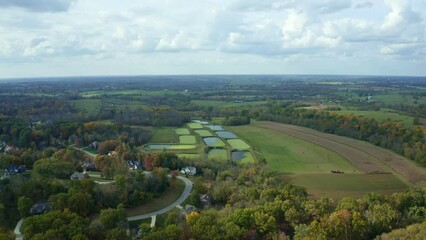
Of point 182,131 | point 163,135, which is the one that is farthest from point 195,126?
point 163,135

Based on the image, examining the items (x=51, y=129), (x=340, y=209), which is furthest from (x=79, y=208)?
(x=51, y=129)

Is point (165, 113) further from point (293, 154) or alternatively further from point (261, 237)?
point (261, 237)

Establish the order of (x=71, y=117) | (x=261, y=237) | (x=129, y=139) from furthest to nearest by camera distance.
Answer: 1. (x=71, y=117)
2. (x=129, y=139)
3. (x=261, y=237)

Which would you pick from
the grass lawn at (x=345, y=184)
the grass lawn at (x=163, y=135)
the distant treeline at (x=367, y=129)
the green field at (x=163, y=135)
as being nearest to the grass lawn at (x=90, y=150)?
the green field at (x=163, y=135)

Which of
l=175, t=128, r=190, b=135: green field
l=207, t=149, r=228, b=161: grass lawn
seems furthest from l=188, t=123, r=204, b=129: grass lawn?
l=207, t=149, r=228, b=161: grass lawn

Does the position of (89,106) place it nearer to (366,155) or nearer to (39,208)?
(366,155)
